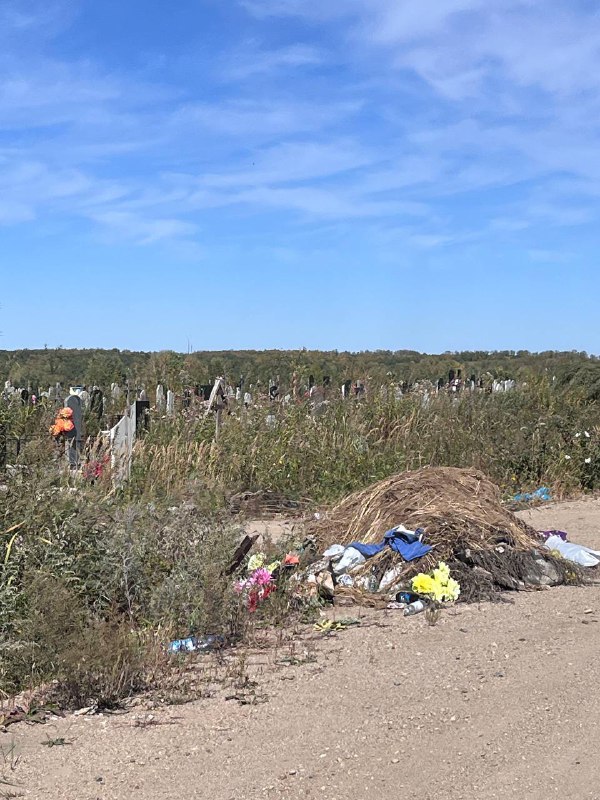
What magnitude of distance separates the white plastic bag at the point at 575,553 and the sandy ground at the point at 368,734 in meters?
1.95

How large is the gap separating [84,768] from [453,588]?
3063 millimetres

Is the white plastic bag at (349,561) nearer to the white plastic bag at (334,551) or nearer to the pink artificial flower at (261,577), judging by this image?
the white plastic bag at (334,551)

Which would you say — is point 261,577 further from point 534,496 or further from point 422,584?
point 534,496

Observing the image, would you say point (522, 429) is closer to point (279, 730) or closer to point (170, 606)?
point (170, 606)

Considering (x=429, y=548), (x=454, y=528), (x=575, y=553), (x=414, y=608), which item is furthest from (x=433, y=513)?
(x=575, y=553)

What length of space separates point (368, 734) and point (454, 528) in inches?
114

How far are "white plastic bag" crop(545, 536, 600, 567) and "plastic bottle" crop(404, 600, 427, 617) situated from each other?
1.73 meters

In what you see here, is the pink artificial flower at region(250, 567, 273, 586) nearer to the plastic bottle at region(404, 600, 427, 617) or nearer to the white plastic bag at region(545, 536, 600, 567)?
the plastic bottle at region(404, 600, 427, 617)

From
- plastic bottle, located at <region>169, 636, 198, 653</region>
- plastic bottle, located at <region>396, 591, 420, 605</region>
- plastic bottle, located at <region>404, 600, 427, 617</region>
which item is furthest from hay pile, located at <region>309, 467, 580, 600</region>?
plastic bottle, located at <region>169, 636, 198, 653</region>

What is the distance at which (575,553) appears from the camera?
24.3 feet

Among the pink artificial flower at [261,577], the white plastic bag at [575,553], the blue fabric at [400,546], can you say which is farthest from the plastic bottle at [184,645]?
the white plastic bag at [575,553]

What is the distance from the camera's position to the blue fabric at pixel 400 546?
6.46 metres

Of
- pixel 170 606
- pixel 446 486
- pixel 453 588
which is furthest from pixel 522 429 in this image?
pixel 170 606

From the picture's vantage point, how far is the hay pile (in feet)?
21.3
